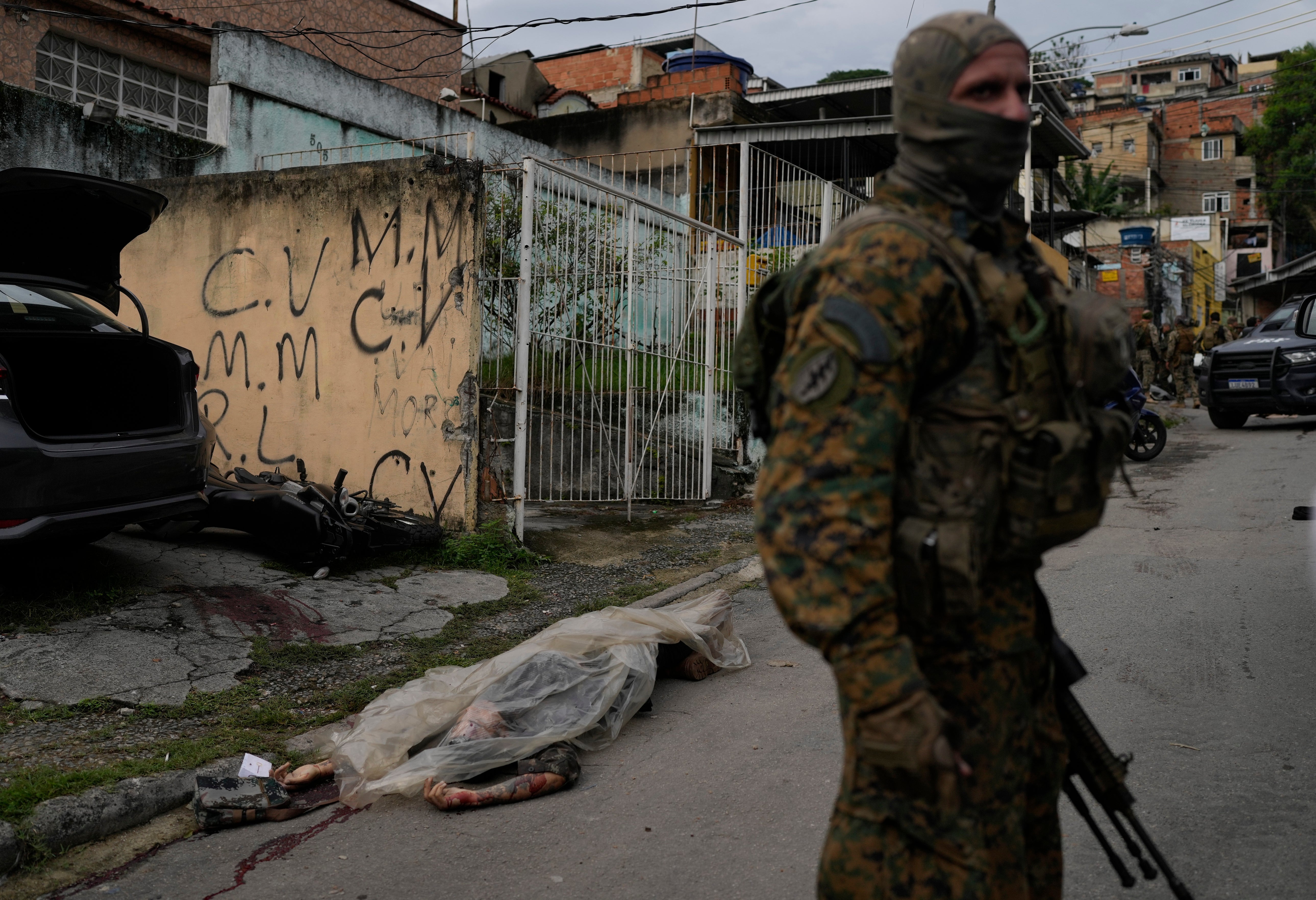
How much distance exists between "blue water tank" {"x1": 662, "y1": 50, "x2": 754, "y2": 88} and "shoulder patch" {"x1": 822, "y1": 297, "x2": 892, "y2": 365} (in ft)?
55.9

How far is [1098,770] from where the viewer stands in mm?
1998

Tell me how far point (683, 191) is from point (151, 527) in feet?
37.3

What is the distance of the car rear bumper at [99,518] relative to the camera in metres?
4.61

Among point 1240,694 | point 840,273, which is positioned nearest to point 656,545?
point 1240,694

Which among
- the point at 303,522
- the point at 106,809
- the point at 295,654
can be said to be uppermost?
the point at 303,522

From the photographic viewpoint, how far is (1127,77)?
214 feet

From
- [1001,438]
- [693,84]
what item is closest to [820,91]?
[693,84]

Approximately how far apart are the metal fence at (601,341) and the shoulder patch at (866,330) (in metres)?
5.89

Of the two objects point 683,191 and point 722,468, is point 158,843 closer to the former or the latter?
point 722,468

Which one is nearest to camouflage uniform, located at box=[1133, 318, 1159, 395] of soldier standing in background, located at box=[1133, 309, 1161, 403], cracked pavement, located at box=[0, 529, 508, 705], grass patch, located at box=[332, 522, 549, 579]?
soldier standing in background, located at box=[1133, 309, 1161, 403]

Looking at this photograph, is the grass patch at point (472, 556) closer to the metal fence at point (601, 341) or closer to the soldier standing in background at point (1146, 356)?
the metal fence at point (601, 341)

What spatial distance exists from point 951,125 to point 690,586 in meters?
5.24

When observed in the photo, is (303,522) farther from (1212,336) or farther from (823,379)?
(1212,336)

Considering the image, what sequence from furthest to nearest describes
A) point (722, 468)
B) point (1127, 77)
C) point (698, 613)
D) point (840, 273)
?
point (1127, 77) → point (722, 468) → point (698, 613) → point (840, 273)
